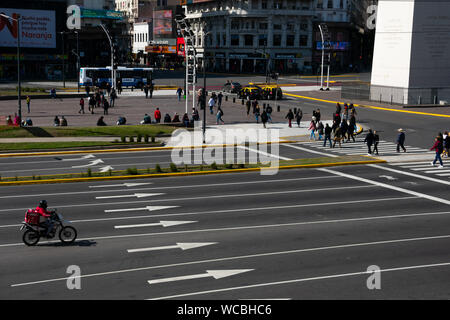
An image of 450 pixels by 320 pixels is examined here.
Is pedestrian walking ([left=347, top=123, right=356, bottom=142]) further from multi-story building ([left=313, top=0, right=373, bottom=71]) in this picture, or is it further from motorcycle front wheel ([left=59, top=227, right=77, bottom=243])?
multi-story building ([left=313, top=0, right=373, bottom=71])

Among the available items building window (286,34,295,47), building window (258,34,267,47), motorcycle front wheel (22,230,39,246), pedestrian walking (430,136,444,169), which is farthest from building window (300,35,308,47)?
motorcycle front wheel (22,230,39,246)

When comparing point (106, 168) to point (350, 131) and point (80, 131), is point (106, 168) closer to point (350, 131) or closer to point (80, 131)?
point (80, 131)

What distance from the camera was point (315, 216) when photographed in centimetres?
2058

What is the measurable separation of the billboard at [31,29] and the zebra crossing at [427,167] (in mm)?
83227

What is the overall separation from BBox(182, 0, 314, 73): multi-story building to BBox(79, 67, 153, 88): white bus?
42302 millimetres

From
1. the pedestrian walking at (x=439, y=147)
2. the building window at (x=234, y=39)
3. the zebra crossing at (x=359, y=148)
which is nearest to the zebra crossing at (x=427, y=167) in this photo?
the pedestrian walking at (x=439, y=147)

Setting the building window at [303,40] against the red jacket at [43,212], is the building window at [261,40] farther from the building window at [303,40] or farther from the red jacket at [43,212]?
the red jacket at [43,212]

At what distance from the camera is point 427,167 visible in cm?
3047

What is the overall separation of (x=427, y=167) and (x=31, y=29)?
87.4 m

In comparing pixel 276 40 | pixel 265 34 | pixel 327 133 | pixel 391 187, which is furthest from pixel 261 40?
pixel 391 187

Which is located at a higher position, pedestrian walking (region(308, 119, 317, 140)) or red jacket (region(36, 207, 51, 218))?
pedestrian walking (region(308, 119, 317, 140))

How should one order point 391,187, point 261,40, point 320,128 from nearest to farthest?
point 391,187
point 320,128
point 261,40

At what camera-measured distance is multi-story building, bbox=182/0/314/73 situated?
4631 inches
